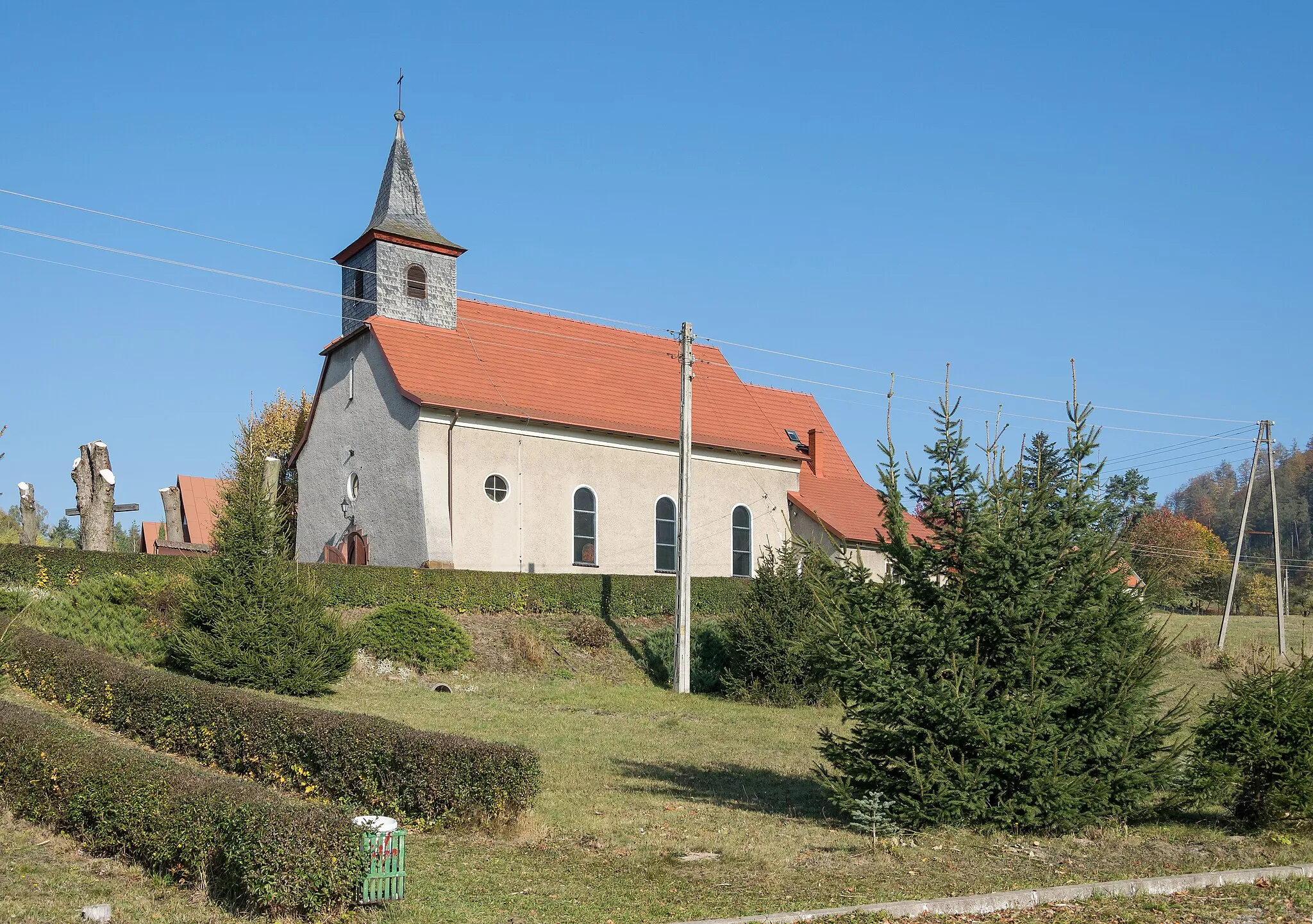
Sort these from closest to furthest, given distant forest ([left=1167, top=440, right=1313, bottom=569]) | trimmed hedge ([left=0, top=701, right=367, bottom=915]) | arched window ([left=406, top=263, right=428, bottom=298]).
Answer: trimmed hedge ([left=0, top=701, right=367, bottom=915]), arched window ([left=406, top=263, right=428, bottom=298]), distant forest ([left=1167, top=440, right=1313, bottom=569])

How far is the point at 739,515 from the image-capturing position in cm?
3509

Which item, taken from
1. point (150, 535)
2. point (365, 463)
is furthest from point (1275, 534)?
point (150, 535)

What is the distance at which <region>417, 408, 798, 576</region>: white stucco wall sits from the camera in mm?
29297

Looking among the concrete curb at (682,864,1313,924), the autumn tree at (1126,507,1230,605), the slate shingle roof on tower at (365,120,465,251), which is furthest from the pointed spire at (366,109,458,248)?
the autumn tree at (1126,507,1230,605)

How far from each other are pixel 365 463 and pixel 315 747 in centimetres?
2117

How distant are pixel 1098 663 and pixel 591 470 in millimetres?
22380

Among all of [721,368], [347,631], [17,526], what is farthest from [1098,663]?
[17,526]

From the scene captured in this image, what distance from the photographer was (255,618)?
1897 cm

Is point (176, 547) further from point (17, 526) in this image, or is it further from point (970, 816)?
point (17, 526)

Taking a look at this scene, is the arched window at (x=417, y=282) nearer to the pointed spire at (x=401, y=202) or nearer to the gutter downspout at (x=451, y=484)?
the pointed spire at (x=401, y=202)

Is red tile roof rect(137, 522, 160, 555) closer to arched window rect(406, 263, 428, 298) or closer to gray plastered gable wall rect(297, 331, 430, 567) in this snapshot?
gray plastered gable wall rect(297, 331, 430, 567)

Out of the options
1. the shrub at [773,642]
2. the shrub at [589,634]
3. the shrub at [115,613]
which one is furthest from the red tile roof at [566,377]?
the shrub at [773,642]

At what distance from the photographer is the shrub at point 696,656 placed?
25734 millimetres

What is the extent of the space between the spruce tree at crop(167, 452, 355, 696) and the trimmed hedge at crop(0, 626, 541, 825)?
13.7 ft
